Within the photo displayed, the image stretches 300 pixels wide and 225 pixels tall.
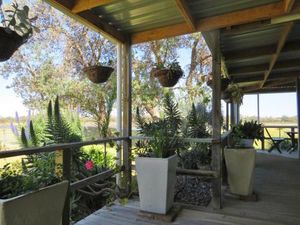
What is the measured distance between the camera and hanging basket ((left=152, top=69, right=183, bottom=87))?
327cm

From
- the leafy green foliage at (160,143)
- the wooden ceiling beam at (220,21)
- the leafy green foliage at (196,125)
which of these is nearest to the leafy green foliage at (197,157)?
the leafy green foliage at (196,125)

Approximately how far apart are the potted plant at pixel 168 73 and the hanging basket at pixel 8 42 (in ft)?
6.00

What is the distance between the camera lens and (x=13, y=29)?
1687 millimetres

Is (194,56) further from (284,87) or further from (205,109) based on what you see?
(205,109)

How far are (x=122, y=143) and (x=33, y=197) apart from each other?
6.49ft

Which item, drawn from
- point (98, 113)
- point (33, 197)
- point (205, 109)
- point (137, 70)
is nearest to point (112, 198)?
point (33, 197)

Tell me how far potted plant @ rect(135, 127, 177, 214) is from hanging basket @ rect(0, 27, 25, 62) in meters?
1.73

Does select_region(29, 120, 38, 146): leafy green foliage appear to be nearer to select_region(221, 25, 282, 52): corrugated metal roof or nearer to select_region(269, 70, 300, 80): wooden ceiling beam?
select_region(221, 25, 282, 52): corrugated metal roof

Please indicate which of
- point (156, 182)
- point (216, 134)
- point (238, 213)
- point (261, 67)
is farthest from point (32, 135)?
point (261, 67)

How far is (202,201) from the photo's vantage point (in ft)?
11.7

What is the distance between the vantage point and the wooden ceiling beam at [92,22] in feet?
8.17

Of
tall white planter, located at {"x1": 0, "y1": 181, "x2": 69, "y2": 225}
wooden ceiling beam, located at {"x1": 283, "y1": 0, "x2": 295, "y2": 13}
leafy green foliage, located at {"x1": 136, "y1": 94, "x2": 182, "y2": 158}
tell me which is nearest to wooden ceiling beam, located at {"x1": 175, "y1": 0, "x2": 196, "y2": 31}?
wooden ceiling beam, located at {"x1": 283, "y1": 0, "x2": 295, "y2": 13}

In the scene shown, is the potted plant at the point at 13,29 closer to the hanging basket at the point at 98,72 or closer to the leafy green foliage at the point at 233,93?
the hanging basket at the point at 98,72

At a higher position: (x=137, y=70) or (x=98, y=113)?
(x=137, y=70)
